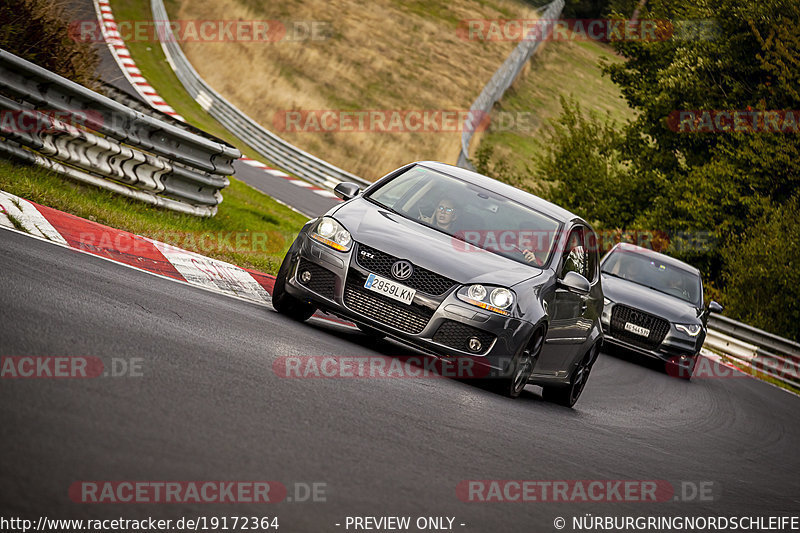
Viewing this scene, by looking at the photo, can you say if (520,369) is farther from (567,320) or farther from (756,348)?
(756,348)

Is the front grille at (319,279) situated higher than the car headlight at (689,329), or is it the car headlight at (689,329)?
the front grille at (319,279)

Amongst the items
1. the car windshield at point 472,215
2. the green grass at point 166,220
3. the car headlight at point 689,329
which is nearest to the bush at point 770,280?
the car headlight at point 689,329

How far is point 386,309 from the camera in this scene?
8.23 meters

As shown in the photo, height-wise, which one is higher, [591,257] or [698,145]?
[698,145]

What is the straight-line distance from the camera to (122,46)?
112 ft

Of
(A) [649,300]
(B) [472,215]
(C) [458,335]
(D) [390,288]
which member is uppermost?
(B) [472,215]

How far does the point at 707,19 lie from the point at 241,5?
2360cm

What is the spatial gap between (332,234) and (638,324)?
8833mm

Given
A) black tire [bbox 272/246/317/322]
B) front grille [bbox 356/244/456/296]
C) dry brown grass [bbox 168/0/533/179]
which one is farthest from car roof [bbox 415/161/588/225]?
dry brown grass [bbox 168/0/533/179]

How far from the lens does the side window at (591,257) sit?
33.6 ft

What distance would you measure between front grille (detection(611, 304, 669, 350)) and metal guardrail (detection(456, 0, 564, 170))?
57.7ft

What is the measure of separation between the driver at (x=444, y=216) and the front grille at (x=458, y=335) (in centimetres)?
123

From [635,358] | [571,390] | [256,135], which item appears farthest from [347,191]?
[256,135]

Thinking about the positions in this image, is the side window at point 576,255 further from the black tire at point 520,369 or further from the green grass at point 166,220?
the green grass at point 166,220
